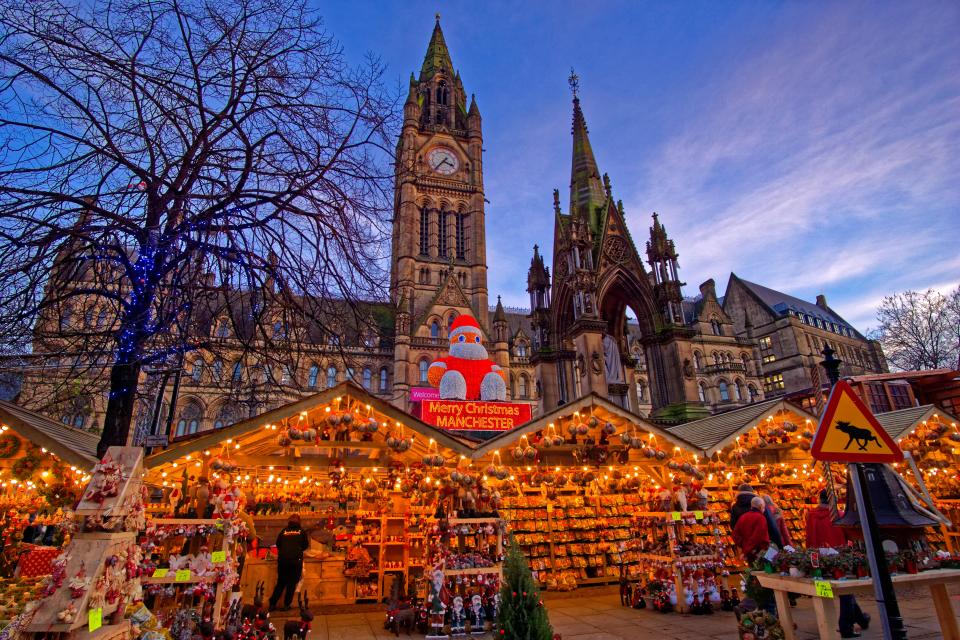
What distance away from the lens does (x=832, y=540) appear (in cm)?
722

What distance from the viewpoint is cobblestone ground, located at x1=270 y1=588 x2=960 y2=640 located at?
7.32m

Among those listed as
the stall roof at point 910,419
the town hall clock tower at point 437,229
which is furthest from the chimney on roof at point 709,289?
the stall roof at point 910,419

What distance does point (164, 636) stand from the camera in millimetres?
4914

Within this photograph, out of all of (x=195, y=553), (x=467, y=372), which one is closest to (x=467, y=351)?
(x=467, y=372)

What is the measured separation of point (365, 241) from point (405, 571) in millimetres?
7663

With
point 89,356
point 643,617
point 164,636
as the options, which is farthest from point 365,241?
point 643,617

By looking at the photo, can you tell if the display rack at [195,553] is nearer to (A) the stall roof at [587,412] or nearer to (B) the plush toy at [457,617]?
(B) the plush toy at [457,617]

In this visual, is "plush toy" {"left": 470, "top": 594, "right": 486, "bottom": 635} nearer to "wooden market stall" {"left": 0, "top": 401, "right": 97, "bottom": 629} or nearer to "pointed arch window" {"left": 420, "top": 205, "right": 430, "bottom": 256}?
"wooden market stall" {"left": 0, "top": 401, "right": 97, "bottom": 629}

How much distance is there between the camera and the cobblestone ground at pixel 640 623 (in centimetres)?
732

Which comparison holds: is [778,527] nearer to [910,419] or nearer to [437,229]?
[910,419]

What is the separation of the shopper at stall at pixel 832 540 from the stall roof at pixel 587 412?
318 cm

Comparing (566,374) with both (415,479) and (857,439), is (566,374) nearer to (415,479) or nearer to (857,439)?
(415,479)

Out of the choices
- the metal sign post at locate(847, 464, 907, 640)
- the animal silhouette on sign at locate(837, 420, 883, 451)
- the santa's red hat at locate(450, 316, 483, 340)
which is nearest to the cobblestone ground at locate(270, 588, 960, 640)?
the metal sign post at locate(847, 464, 907, 640)

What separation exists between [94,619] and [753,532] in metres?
8.47
